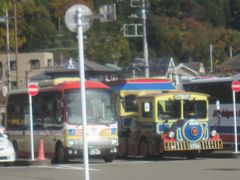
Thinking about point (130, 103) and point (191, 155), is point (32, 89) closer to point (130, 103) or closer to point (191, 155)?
point (130, 103)

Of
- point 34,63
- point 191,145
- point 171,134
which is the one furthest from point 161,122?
point 34,63

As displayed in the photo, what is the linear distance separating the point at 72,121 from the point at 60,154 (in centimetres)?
144

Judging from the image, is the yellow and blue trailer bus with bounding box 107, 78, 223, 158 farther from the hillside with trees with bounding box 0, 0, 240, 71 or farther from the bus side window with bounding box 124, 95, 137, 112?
the hillside with trees with bounding box 0, 0, 240, 71

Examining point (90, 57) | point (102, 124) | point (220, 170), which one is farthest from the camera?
point (90, 57)

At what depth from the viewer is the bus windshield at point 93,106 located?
26203 mm

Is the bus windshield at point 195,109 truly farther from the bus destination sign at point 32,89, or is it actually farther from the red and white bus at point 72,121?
the bus destination sign at point 32,89

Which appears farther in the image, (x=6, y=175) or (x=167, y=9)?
(x=167, y=9)

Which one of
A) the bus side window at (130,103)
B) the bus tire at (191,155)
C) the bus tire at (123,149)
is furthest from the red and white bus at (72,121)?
the bus tire at (191,155)

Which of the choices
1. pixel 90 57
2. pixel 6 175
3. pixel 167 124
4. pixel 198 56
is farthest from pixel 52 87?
pixel 198 56

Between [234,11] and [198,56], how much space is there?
2130 cm

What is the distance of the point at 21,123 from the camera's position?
2953cm

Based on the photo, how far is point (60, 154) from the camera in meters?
26.8

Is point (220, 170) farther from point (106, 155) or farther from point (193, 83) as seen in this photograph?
point (193, 83)

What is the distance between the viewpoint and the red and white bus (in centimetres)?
2612
